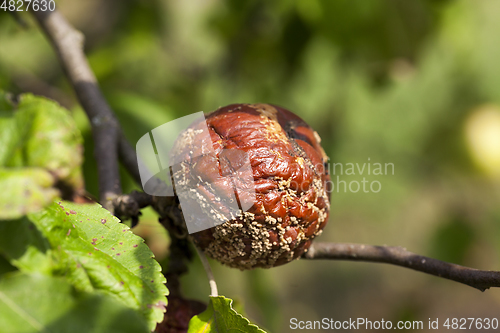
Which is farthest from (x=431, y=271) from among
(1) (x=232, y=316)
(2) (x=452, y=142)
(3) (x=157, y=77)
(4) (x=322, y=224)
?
(3) (x=157, y=77)

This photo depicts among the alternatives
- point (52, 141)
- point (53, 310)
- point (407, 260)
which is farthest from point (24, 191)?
point (407, 260)

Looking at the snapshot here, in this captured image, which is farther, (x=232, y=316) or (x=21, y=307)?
(x=232, y=316)

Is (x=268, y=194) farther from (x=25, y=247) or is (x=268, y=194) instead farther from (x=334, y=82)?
(x=334, y=82)

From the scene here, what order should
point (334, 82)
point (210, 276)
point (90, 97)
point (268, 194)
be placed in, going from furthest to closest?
point (334, 82) → point (90, 97) → point (210, 276) → point (268, 194)

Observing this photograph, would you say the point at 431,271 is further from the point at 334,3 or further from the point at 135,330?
the point at 334,3

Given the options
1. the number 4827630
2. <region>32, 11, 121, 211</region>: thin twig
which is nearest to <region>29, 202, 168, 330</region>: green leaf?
<region>32, 11, 121, 211</region>: thin twig

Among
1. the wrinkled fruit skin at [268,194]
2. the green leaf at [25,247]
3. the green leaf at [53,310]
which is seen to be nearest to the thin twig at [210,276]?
the wrinkled fruit skin at [268,194]

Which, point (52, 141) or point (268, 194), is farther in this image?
point (268, 194)
